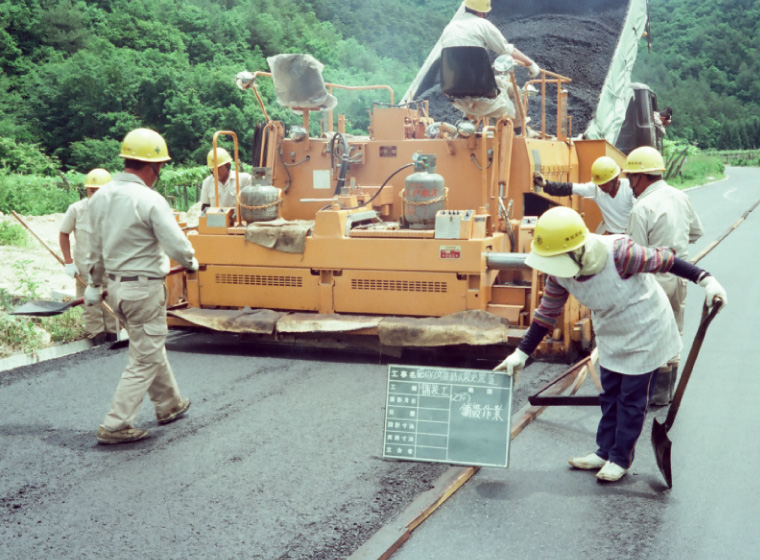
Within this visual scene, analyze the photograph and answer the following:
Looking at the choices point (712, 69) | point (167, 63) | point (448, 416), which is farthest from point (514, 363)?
point (712, 69)

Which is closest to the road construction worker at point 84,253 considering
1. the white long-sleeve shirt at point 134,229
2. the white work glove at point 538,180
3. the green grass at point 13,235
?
the white long-sleeve shirt at point 134,229

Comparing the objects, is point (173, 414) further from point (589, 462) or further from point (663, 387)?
point (663, 387)

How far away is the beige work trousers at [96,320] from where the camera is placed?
7.11 m

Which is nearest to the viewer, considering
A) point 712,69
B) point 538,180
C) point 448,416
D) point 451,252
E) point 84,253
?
point 448,416

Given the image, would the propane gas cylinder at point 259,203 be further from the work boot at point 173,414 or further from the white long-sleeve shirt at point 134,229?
the work boot at point 173,414

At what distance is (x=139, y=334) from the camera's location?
4.67m

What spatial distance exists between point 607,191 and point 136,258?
3471 millimetres

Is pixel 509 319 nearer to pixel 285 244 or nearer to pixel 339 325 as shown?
pixel 339 325

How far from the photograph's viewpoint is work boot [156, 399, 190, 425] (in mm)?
4859

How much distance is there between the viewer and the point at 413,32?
26344 mm

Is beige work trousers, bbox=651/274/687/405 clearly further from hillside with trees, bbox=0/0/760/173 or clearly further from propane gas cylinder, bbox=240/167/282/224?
hillside with trees, bbox=0/0/760/173

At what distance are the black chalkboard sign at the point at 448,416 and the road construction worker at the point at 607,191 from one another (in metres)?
2.60

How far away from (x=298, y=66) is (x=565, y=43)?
506 cm

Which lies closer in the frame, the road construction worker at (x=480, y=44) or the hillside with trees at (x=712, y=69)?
the road construction worker at (x=480, y=44)
